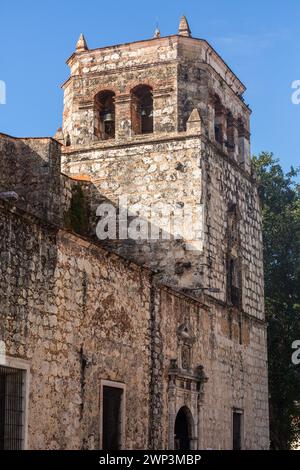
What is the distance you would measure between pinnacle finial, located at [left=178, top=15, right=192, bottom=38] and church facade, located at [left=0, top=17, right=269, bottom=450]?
0.23 meters

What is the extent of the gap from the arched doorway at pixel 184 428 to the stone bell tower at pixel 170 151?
9.18ft

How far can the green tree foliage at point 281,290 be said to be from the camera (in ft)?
87.1

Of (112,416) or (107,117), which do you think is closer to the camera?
(112,416)

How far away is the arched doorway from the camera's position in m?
17.1

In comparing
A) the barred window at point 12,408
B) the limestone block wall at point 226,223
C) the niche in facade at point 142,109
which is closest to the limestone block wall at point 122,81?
the niche in facade at point 142,109

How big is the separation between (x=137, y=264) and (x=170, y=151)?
5099 mm

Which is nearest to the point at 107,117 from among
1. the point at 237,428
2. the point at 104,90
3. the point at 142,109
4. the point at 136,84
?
the point at 104,90

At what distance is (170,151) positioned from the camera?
19.8 metres

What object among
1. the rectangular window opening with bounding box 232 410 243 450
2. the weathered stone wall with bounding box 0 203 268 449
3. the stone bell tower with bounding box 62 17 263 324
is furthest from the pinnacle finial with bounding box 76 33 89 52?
the rectangular window opening with bounding box 232 410 243 450

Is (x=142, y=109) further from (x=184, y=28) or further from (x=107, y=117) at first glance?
(x=184, y=28)

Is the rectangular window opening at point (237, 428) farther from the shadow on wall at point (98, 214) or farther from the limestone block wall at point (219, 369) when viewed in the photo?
the shadow on wall at point (98, 214)

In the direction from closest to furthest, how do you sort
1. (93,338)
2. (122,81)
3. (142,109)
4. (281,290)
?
(93,338), (122,81), (142,109), (281,290)

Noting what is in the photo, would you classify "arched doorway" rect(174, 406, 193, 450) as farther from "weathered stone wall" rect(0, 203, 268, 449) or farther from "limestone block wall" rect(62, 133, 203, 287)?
"limestone block wall" rect(62, 133, 203, 287)
